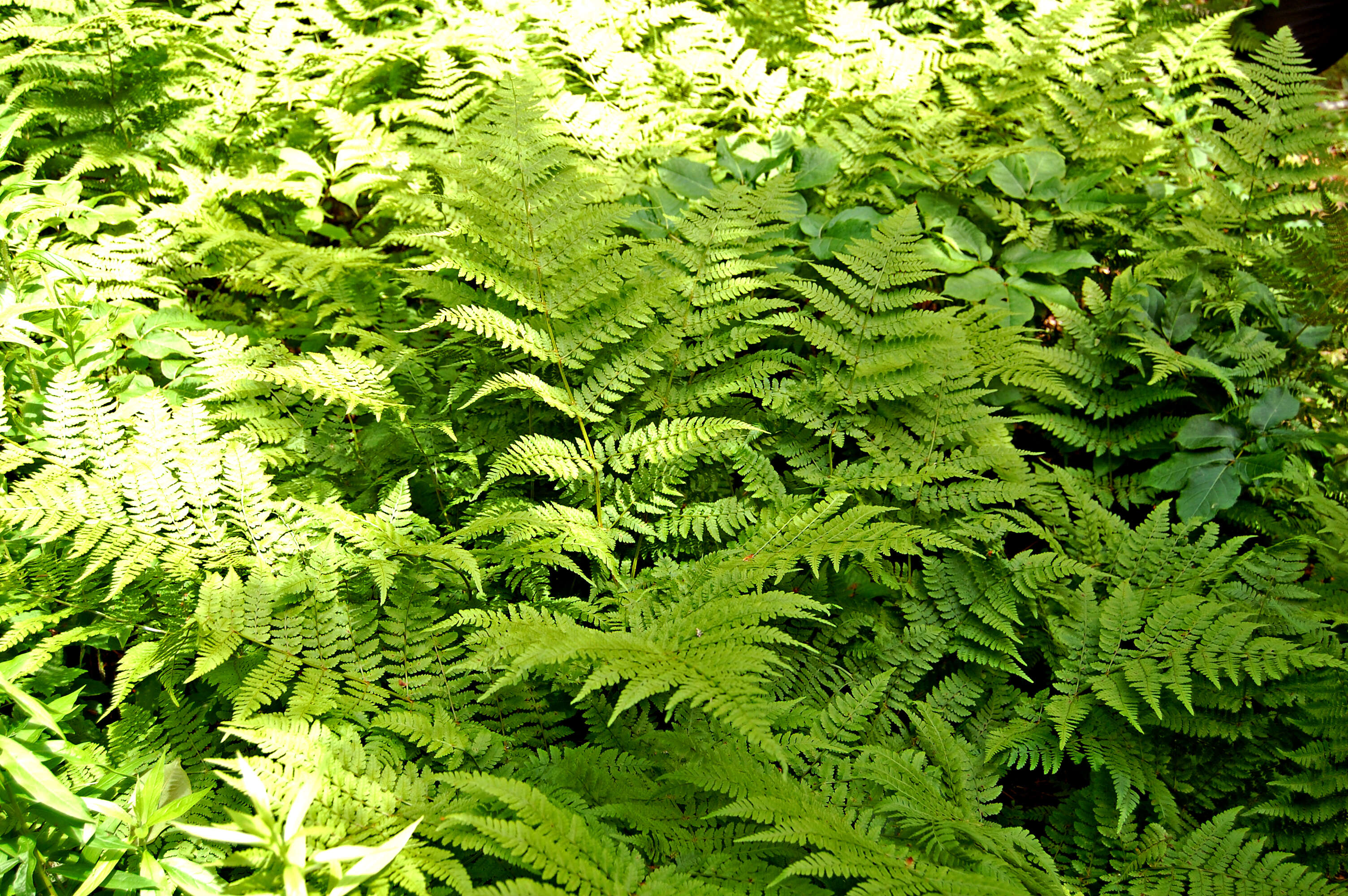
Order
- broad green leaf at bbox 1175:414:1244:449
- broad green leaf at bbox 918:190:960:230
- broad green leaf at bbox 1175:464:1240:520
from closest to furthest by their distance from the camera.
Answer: broad green leaf at bbox 1175:464:1240:520 → broad green leaf at bbox 1175:414:1244:449 → broad green leaf at bbox 918:190:960:230

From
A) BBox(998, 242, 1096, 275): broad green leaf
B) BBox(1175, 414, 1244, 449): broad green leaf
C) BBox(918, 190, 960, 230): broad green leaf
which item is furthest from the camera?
BBox(918, 190, 960, 230): broad green leaf

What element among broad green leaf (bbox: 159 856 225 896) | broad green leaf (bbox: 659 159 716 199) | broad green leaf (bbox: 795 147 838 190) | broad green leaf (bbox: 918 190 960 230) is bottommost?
broad green leaf (bbox: 159 856 225 896)

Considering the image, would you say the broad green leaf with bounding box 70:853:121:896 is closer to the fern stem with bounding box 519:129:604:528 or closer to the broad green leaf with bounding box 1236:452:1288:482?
the fern stem with bounding box 519:129:604:528

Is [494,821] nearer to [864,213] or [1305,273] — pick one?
[864,213]

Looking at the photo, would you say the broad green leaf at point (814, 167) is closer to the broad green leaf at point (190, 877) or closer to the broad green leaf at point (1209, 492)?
the broad green leaf at point (1209, 492)

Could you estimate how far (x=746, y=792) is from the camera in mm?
1837

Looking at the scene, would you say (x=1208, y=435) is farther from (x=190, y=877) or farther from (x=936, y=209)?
(x=190, y=877)

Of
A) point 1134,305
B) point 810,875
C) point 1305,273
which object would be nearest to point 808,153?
point 1134,305

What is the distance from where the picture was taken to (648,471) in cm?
245

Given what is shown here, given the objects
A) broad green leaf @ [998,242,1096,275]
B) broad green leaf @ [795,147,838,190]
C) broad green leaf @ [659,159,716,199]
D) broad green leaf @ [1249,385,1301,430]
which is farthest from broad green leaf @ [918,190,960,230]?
broad green leaf @ [1249,385,1301,430]

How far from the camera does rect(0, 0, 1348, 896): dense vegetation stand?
6.00ft

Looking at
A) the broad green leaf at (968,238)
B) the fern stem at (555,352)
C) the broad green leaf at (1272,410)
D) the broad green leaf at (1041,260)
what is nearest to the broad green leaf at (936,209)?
the broad green leaf at (968,238)

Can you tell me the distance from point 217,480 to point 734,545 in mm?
1490

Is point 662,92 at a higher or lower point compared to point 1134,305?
higher
